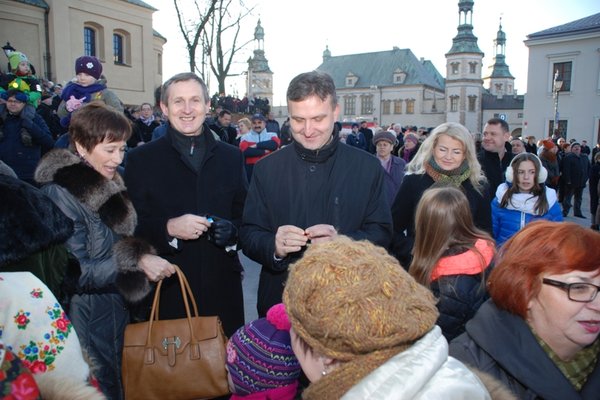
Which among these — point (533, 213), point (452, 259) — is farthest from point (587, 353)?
point (533, 213)

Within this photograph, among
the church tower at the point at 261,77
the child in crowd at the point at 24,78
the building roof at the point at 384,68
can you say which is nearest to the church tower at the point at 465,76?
the building roof at the point at 384,68

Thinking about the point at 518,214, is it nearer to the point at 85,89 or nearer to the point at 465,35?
the point at 85,89

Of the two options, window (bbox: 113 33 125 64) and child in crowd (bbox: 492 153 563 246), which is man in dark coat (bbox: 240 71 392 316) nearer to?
child in crowd (bbox: 492 153 563 246)

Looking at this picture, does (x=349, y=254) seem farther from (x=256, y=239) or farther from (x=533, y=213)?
(x=533, y=213)

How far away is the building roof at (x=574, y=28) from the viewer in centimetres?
3195

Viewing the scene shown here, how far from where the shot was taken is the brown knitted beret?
109cm

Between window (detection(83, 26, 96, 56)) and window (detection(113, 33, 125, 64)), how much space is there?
3.93 ft

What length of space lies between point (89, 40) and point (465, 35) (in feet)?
208

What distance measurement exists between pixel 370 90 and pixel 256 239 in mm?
79210

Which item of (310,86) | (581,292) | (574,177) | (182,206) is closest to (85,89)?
(182,206)

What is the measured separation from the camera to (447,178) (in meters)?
3.87

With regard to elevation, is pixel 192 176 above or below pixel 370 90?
below

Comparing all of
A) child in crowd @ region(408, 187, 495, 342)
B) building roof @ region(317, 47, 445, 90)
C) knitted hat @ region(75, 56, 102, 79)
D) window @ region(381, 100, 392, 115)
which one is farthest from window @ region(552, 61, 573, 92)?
window @ region(381, 100, 392, 115)

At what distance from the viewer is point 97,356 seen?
2549 millimetres
